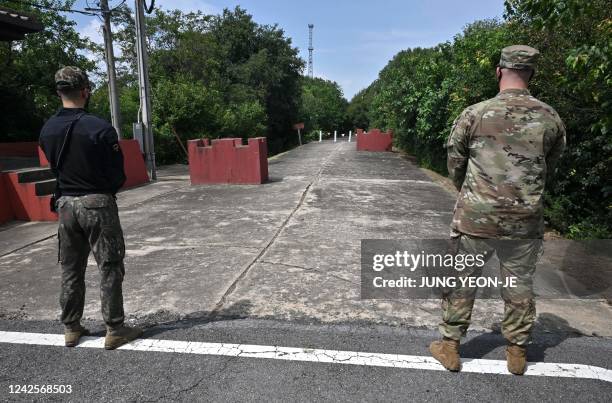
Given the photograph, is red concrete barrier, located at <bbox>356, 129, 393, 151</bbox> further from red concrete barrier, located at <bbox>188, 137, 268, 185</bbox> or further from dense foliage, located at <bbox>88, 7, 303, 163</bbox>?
red concrete barrier, located at <bbox>188, 137, 268, 185</bbox>

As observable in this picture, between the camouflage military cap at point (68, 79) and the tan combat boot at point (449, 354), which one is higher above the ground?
the camouflage military cap at point (68, 79)

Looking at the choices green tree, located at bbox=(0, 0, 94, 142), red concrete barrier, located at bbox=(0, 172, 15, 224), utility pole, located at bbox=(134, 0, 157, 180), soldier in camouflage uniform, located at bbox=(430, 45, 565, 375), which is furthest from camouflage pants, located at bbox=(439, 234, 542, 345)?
green tree, located at bbox=(0, 0, 94, 142)

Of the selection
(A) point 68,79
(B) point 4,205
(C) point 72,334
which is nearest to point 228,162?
(B) point 4,205

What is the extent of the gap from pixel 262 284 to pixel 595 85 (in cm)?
387

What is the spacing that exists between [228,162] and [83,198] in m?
7.67

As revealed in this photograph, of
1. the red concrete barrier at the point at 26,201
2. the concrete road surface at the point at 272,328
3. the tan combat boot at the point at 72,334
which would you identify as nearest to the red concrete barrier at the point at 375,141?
the concrete road surface at the point at 272,328

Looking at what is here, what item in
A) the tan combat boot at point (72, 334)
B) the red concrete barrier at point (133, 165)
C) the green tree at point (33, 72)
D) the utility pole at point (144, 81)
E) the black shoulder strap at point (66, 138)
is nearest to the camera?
the black shoulder strap at point (66, 138)

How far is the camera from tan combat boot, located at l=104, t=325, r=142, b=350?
286 centimetres

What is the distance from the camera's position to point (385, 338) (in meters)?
3.00

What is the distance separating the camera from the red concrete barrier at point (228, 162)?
10.2 metres

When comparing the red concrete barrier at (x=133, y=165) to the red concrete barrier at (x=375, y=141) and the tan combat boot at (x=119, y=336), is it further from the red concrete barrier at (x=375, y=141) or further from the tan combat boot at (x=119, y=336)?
the red concrete barrier at (x=375, y=141)

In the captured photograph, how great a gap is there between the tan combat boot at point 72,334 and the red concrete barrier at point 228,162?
7.42 m

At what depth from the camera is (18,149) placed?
1232 centimetres

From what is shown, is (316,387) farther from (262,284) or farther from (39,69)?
(39,69)
